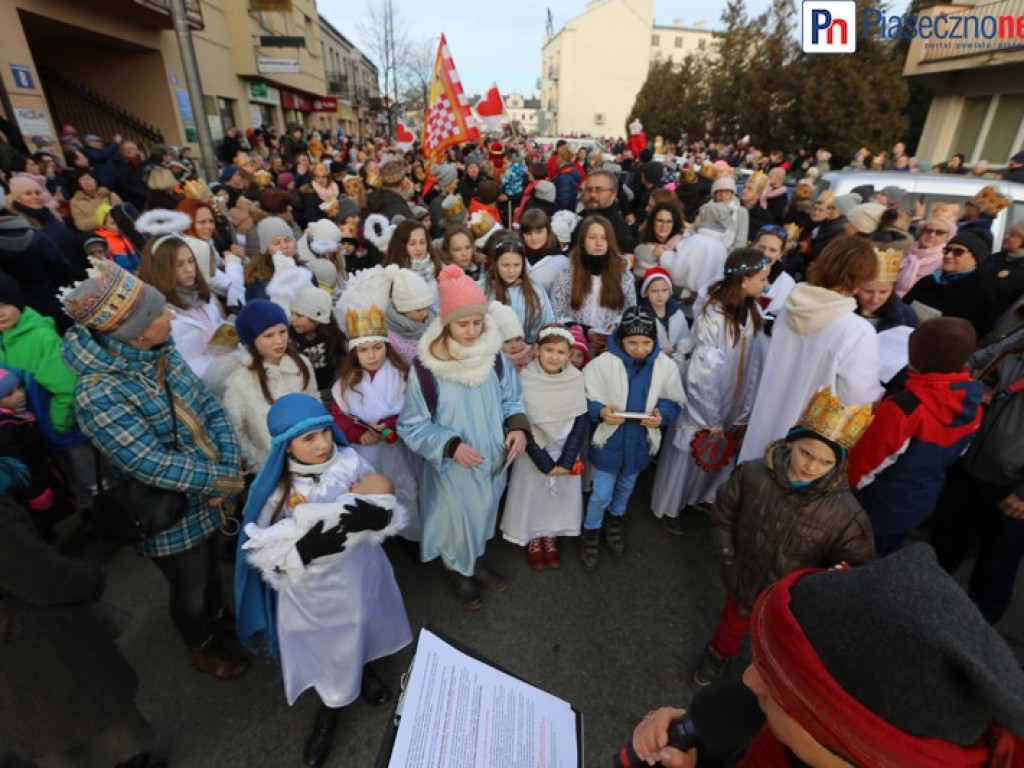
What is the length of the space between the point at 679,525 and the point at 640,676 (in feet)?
4.56

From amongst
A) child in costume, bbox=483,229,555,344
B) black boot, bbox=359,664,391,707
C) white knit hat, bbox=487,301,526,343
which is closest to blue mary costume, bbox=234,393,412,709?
black boot, bbox=359,664,391,707

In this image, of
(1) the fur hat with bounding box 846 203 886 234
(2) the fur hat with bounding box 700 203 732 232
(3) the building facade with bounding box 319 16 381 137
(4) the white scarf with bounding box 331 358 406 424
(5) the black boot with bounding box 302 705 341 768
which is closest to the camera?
(5) the black boot with bounding box 302 705 341 768

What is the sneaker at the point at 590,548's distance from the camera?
3.45 metres

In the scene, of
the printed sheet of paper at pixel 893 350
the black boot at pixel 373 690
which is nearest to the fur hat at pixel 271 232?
the black boot at pixel 373 690

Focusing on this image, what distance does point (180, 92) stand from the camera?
15.6 meters

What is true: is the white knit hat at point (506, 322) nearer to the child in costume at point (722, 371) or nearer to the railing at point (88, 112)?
the child in costume at point (722, 371)

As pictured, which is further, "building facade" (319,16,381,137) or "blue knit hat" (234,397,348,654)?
"building facade" (319,16,381,137)

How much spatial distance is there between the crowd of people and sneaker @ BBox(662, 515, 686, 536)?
0.6 inches

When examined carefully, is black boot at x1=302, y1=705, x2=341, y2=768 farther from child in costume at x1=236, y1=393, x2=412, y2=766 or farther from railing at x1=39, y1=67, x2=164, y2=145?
railing at x1=39, y1=67, x2=164, y2=145

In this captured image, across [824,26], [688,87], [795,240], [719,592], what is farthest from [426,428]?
[688,87]

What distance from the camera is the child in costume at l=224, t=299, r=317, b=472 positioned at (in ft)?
9.07

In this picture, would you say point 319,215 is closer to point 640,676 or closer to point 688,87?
point 640,676

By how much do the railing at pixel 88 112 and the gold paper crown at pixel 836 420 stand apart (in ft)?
63.0

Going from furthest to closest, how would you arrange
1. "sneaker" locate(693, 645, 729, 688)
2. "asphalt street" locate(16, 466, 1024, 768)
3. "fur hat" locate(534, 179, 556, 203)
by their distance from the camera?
"fur hat" locate(534, 179, 556, 203) < "sneaker" locate(693, 645, 729, 688) < "asphalt street" locate(16, 466, 1024, 768)
